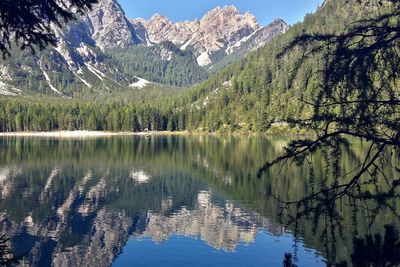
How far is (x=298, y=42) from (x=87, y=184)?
60417mm

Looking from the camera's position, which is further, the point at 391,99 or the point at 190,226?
the point at 190,226

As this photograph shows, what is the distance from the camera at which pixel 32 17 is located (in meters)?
11.6

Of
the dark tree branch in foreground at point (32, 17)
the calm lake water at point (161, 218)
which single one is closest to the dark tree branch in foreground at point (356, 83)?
the calm lake water at point (161, 218)

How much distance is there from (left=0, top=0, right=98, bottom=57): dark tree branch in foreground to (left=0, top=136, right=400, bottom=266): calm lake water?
8233mm

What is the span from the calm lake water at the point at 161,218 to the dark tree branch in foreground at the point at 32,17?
8233mm

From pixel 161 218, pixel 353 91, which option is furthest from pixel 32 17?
pixel 161 218

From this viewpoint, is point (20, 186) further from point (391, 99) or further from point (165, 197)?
point (391, 99)

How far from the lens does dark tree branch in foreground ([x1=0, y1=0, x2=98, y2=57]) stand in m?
11.2

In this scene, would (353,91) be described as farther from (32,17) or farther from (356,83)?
(32,17)

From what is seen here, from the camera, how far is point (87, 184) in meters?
65.8

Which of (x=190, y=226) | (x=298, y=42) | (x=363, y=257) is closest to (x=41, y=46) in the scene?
(x=298, y=42)

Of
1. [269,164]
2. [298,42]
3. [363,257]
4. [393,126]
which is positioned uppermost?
[298,42]

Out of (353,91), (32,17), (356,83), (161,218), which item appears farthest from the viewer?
(161,218)

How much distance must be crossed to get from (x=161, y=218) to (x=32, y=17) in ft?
117
